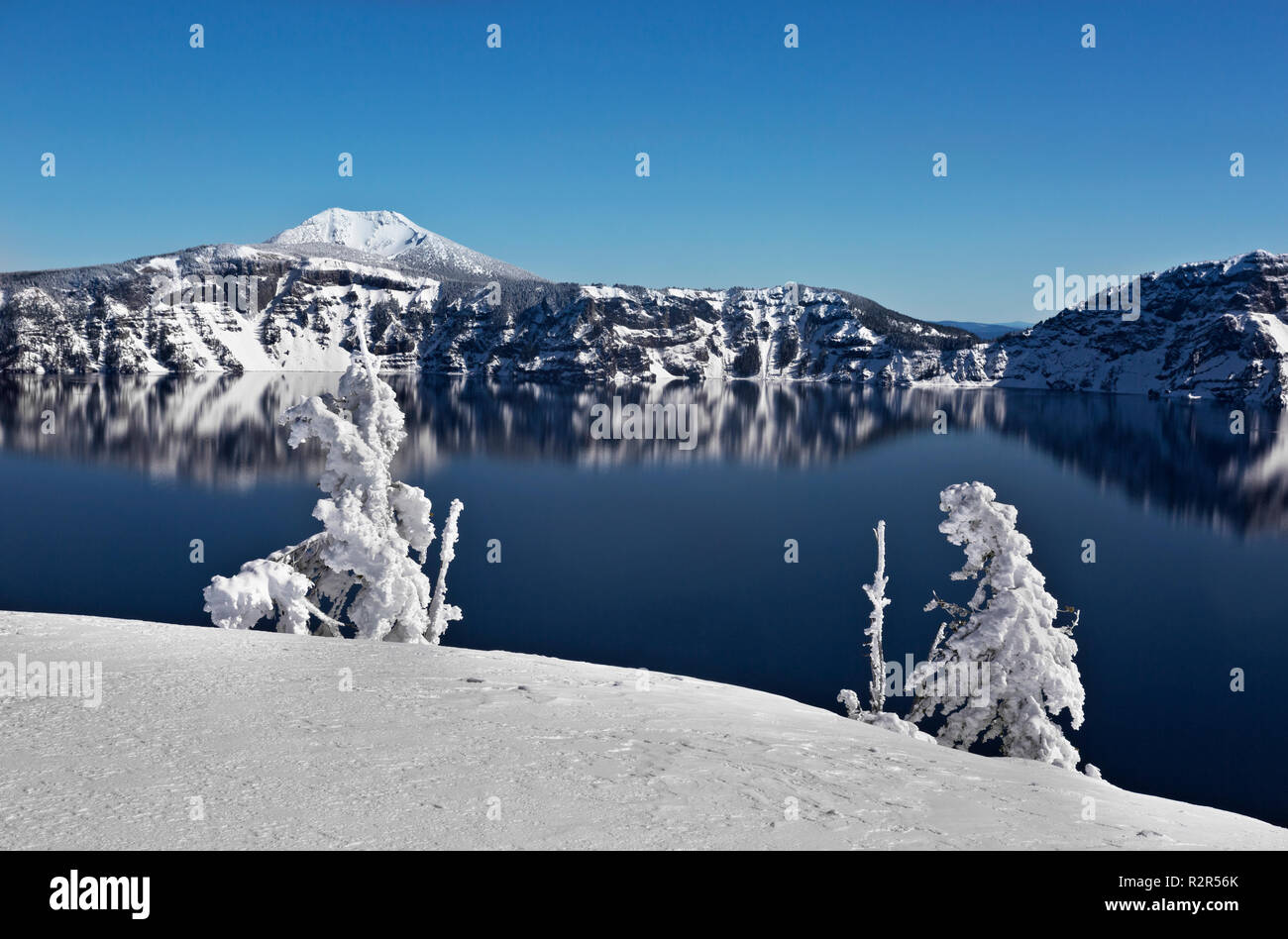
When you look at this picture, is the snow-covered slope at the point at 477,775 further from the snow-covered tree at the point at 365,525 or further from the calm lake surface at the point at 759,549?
the calm lake surface at the point at 759,549

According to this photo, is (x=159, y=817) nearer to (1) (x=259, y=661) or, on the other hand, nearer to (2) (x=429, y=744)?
(2) (x=429, y=744)
